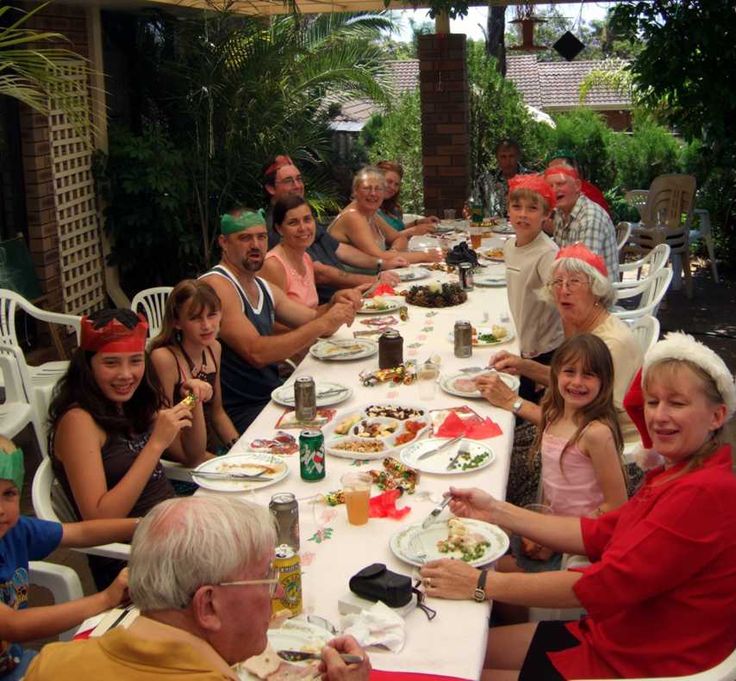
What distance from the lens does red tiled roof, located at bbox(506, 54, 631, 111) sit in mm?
31953

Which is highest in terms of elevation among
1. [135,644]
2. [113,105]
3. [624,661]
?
[113,105]

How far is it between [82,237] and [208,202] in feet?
3.84

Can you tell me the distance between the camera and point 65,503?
3.23m

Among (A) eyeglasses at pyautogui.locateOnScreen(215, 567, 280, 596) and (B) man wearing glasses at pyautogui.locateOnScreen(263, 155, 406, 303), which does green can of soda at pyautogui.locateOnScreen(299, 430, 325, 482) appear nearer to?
(A) eyeglasses at pyautogui.locateOnScreen(215, 567, 280, 596)

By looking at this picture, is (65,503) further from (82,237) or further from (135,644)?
(82,237)

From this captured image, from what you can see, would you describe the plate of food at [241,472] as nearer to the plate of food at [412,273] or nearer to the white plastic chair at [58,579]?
the white plastic chair at [58,579]

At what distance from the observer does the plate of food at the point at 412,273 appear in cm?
650

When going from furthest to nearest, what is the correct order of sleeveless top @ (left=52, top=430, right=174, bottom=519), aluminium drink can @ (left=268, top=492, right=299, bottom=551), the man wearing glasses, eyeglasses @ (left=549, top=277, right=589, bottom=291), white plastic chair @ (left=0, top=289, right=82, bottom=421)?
the man wearing glasses < white plastic chair @ (left=0, top=289, right=82, bottom=421) < eyeglasses @ (left=549, top=277, right=589, bottom=291) < sleeveless top @ (left=52, top=430, right=174, bottom=519) < aluminium drink can @ (left=268, top=492, right=299, bottom=551)

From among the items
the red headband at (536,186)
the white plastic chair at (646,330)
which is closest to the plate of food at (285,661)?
the white plastic chair at (646,330)

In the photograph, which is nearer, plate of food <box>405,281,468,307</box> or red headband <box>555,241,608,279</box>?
red headband <box>555,241,608,279</box>

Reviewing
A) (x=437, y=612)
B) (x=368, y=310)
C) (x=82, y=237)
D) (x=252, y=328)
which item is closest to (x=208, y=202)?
(x=82, y=237)

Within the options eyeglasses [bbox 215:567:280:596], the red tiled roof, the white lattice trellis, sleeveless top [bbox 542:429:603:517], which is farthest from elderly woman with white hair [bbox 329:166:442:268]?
the red tiled roof

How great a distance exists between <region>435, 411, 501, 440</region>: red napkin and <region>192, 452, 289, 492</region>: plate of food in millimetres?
623

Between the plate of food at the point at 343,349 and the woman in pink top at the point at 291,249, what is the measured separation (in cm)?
56
